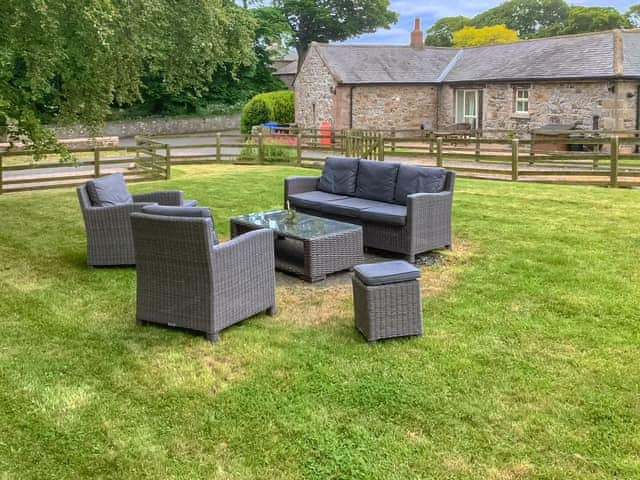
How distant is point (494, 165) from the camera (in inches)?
678

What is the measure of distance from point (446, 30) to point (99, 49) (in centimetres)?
5429

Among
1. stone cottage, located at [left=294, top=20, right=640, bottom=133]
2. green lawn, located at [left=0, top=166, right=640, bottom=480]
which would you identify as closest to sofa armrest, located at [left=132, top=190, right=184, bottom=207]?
green lawn, located at [left=0, top=166, right=640, bottom=480]

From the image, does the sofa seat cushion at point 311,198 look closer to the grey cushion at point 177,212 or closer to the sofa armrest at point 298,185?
the sofa armrest at point 298,185

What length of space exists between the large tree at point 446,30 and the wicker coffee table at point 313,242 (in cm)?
5258

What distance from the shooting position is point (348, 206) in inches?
310

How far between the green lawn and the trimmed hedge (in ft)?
82.5

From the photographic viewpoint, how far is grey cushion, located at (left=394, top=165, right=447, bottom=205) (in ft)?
24.7

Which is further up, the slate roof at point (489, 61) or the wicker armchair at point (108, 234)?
the slate roof at point (489, 61)

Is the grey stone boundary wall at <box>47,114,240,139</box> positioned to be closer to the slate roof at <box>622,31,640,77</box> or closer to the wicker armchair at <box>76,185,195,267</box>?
the slate roof at <box>622,31,640,77</box>

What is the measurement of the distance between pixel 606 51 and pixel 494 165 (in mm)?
6876

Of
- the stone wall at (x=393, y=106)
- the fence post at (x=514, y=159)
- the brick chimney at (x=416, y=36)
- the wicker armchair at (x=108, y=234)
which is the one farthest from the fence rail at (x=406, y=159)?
the brick chimney at (x=416, y=36)

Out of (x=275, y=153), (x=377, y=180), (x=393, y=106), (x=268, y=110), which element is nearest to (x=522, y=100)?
(x=393, y=106)

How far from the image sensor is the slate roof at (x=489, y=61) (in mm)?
20516

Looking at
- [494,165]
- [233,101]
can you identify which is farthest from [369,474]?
[233,101]
